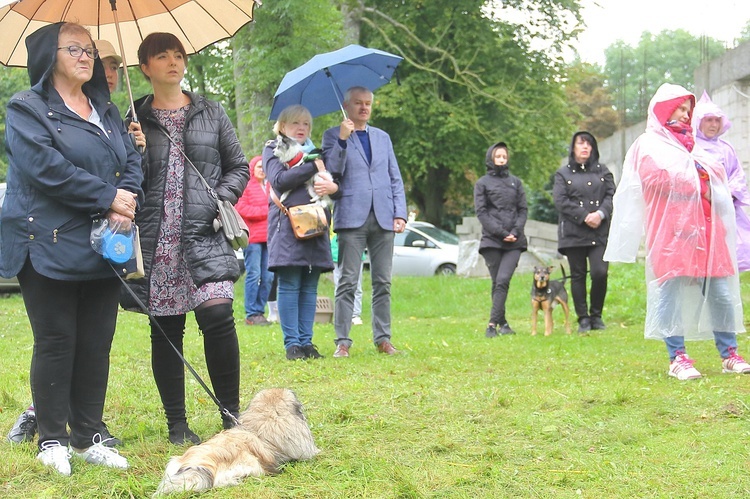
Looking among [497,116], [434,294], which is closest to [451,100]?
[497,116]

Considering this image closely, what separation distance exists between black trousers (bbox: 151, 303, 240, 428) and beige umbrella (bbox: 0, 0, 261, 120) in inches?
53.2

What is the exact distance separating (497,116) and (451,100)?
1.46m

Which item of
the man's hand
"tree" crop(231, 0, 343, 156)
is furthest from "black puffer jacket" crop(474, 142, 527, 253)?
"tree" crop(231, 0, 343, 156)

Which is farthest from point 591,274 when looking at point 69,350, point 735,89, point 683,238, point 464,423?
point 69,350

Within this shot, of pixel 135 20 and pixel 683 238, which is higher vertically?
pixel 135 20

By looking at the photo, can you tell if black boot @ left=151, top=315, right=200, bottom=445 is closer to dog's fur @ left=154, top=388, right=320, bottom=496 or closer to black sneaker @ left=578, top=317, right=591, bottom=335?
dog's fur @ left=154, top=388, right=320, bottom=496

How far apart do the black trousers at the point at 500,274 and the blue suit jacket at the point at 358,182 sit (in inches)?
108

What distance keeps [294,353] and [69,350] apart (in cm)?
348

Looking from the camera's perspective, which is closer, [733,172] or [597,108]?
[733,172]

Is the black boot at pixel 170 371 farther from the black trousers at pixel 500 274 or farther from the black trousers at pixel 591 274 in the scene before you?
the black trousers at pixel 591 274

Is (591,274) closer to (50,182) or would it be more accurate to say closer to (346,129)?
(346,129)

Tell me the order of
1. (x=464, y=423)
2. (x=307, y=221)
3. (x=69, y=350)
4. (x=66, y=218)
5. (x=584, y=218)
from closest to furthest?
1. (x=66, y=218)
2. (x=69, y=350)
3. (x=464, y=423)
4. (x=307, y=221)
5. (x=584, y=218)

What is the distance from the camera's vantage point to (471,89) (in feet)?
78.5

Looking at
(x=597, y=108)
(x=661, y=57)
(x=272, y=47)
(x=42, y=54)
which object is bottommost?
(x=42, y=54)
